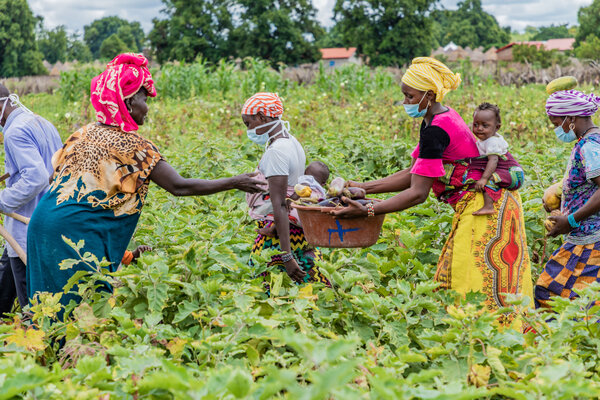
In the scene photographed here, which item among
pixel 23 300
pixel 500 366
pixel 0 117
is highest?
pixel 0 117

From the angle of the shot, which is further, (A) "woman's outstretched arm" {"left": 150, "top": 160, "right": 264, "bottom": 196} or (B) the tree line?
(B) the tree line

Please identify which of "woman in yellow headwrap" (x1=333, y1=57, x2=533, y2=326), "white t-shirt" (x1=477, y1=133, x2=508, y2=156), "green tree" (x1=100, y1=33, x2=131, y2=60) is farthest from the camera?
"green tree" (x1=100, y1=33, x2=131, y2=60)

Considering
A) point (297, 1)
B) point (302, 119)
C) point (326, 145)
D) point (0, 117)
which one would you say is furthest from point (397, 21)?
point (0, 117)

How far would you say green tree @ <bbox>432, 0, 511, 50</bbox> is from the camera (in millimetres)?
80125

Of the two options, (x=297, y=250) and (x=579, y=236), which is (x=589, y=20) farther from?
(x=297, y=250)

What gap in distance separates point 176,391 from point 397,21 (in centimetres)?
4794

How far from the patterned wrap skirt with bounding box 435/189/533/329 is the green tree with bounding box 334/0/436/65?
142 feet

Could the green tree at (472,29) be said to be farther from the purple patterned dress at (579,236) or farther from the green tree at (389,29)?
the purple patterned dress at (579,236)

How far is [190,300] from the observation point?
265 centimetres

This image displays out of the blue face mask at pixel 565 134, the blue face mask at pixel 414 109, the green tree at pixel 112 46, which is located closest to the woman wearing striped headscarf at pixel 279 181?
the blue face mask at pixel 414 109

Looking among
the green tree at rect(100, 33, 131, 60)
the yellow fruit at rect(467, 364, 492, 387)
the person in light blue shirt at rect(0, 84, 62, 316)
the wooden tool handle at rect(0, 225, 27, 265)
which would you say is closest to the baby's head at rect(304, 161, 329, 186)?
the person in light blue shirt at rect(0, 84, 62, 316)

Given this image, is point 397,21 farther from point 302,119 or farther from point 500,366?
point 500,366

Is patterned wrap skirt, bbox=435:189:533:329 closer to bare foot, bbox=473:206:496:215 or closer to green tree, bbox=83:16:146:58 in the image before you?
bare foot, bbox=473:206:496:215

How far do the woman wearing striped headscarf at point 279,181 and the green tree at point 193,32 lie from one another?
4333cm
